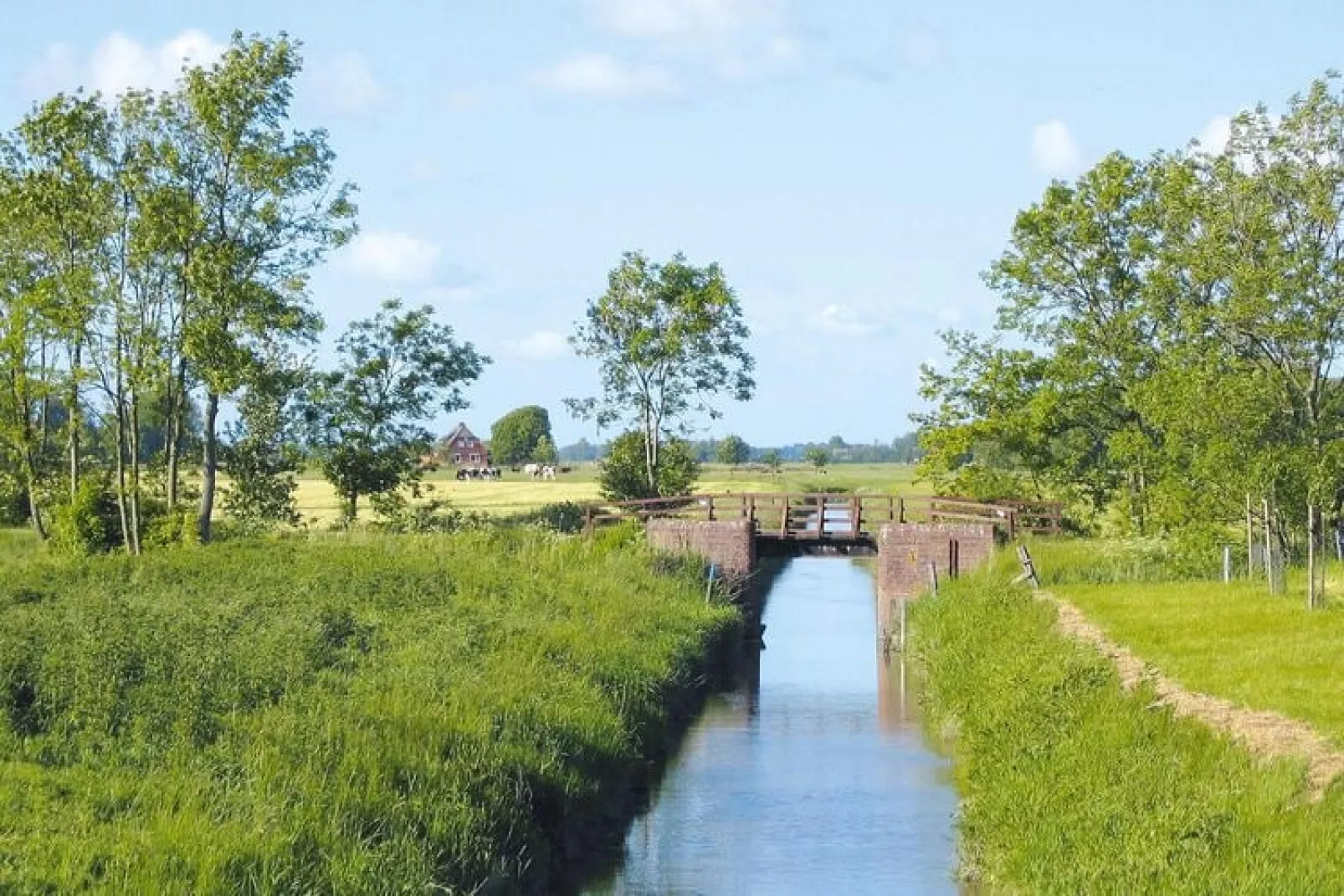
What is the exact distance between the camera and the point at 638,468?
70062 millimetres

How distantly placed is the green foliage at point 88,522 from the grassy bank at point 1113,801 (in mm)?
33511

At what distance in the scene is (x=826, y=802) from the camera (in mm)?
25078

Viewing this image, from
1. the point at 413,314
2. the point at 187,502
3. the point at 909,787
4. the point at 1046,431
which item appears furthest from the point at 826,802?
the point at 413,314

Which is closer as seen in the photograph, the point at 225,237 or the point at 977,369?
the point at 225,237

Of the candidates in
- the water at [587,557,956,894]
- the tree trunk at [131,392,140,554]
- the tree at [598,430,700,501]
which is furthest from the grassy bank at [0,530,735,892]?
the tree at [598,430,700,501]

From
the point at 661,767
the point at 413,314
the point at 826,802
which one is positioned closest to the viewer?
the point at 826,802

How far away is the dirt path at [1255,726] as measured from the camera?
18.3 metres

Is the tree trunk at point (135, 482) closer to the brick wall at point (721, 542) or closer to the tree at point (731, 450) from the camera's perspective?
the brick wall at point (721, 542)

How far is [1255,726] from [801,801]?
6767mm

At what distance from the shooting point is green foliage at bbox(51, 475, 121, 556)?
176 feet

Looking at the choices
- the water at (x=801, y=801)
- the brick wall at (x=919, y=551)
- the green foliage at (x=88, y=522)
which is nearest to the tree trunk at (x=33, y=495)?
the green foliage at (x=88, y=522)

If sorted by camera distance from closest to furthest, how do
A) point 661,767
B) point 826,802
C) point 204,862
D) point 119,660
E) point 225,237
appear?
point 204,862
point 119,660
point 826,802
point 661,767
point 225,237

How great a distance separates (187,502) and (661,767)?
34.0 meters

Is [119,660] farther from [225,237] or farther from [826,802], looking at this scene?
[225,237]
